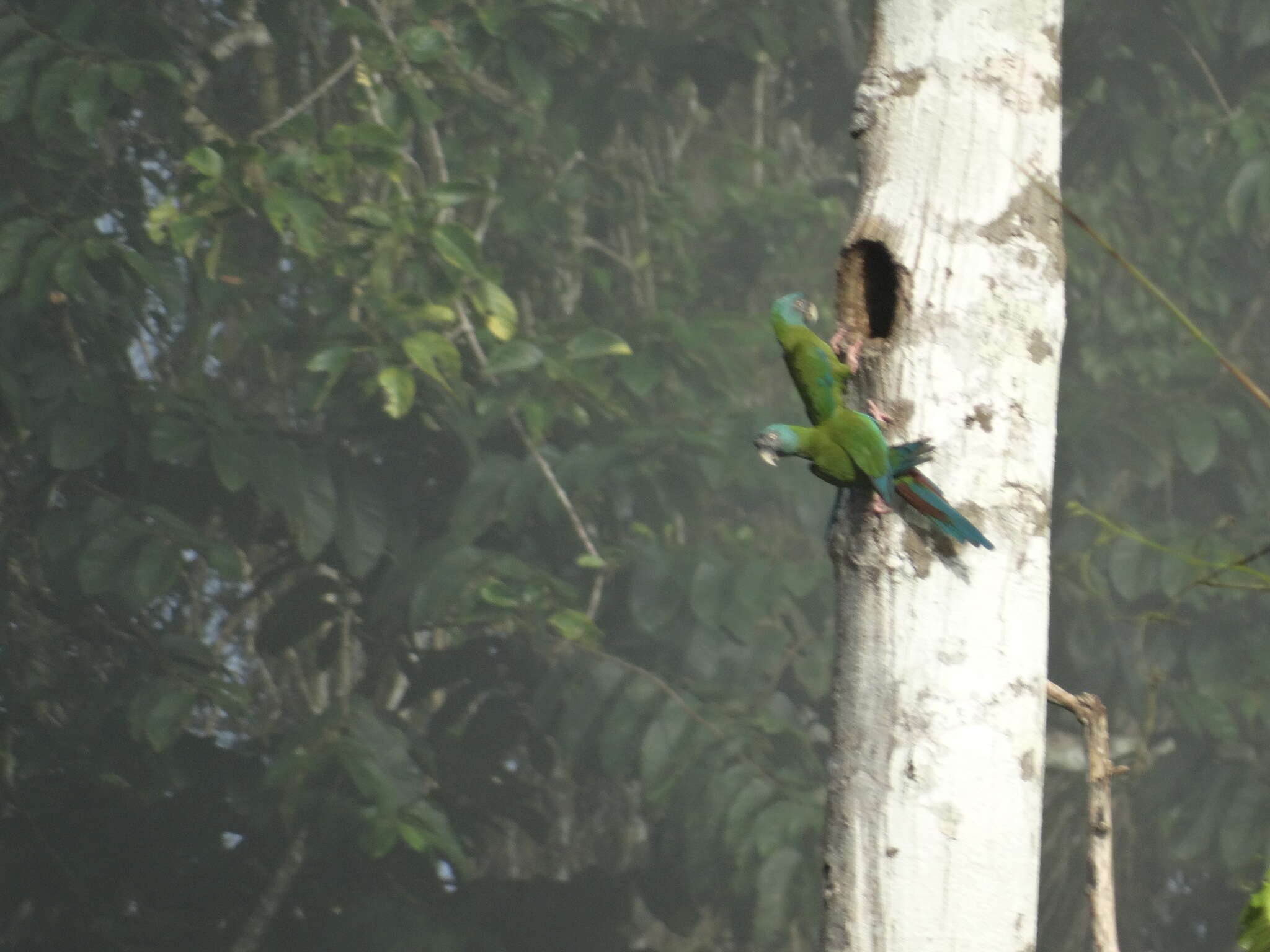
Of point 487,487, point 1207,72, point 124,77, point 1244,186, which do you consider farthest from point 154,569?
point 1207,72

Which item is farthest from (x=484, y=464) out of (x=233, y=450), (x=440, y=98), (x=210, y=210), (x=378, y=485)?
(x=440, y=98)

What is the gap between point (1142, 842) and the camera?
3.38 meters

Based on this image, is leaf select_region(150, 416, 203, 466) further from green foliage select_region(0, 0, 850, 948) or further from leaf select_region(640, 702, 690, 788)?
leaf select_region(640, 702, 690, 788)

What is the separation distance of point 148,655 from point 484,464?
0.84 meters

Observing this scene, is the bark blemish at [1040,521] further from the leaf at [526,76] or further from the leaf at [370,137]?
the leaf at [526,76]

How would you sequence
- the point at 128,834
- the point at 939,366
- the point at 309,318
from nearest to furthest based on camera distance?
1. the point at 939,366
2. the point at 128,834
3. the point at 309,318

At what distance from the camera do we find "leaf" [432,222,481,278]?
2.60 meters

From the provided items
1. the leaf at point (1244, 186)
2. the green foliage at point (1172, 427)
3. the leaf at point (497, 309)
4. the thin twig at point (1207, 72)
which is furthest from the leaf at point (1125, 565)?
the leaf at point (497, 309)

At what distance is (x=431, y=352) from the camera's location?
8.36ft

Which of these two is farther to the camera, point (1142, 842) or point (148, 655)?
point (1142, 842)

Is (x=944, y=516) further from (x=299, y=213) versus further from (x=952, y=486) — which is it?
(x=299, y=213)

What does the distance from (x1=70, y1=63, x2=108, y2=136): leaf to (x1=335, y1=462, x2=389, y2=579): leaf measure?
844 mm

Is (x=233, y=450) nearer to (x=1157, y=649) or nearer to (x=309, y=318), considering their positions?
(x=309, y=318)


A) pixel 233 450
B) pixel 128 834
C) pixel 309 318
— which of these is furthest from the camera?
pixel 309 318
